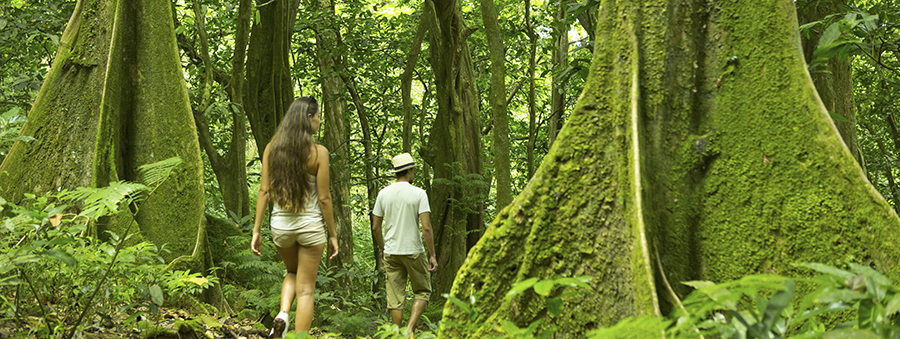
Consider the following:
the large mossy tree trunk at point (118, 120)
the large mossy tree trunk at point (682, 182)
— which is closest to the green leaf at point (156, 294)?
the large mossy tree trunk at point (118, 120)

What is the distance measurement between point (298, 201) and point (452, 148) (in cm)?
452

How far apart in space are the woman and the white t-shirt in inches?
49.5

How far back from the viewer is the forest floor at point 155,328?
295 cm

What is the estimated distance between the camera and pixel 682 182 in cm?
271

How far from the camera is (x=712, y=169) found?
2658mm

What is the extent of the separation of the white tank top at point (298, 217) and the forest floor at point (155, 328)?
0.86m

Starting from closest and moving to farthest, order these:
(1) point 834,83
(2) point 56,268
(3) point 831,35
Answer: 1. (3) point 831,35
2. (2) point 56,268
3. (1) point 834,83

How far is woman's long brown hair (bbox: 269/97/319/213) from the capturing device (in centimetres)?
443

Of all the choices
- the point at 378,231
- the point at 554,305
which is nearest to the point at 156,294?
the point at 554,305

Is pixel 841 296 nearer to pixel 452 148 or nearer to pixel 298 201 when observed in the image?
pixel 298 201

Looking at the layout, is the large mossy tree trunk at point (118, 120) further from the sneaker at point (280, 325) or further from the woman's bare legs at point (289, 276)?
the sneaker at point (280, 325)

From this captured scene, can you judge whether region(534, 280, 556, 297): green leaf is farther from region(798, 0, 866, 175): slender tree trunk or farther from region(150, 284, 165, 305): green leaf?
region(798, 0, 866, 175): slender tree trunk

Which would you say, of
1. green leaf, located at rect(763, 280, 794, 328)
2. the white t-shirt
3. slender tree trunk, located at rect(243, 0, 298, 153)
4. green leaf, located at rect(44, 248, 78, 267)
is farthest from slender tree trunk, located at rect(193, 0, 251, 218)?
green leaf, located at rect(763, 280, 794, 328)

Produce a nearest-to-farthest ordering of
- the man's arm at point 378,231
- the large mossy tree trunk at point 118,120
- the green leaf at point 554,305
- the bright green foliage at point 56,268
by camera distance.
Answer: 1. the green leaf at point 554,305
2. the bright green foliage at point 56,268
3. the large mossy tree trunk at point 118,120
4. the man's arm at point 378,231
